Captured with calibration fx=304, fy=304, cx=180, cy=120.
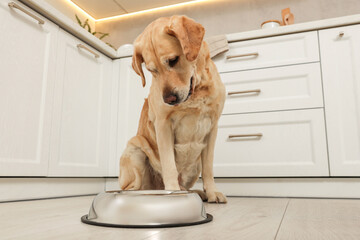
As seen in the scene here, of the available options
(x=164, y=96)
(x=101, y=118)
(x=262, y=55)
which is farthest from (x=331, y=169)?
(x=101, y=118)

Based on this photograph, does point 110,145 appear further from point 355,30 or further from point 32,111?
point 355,30

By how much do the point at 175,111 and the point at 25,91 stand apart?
0.80m


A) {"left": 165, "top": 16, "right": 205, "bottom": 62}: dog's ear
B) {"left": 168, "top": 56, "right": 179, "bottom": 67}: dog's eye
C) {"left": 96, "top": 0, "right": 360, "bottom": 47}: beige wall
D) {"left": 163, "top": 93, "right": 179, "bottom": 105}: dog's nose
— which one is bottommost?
{"left": 163, "top": 93, "right": 179, "bottom": 105}: dog's nose

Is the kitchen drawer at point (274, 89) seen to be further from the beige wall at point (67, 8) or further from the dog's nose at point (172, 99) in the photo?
the beige wall at point (67, 8)

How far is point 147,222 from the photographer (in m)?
0.73

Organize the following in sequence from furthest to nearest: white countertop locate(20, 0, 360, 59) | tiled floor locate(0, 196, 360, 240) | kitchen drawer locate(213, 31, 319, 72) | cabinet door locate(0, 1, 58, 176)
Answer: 1. kitchen drawer locate(213, 31, 319, 72)
2. white countertop locate(20, 0, 360, 59)
3. cabinet door locate(0, 1, 58, 176)
4. tiled floor locate(0, 196, 360, 240)

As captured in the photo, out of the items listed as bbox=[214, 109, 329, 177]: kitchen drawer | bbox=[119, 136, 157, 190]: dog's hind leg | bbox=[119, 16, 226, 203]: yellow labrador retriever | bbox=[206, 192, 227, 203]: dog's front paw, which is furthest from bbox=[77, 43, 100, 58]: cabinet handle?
bbox=[206, 192, 227, 203]: dog's front paw

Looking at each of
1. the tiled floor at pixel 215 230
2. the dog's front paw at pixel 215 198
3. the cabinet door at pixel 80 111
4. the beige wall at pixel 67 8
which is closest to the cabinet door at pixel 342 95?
the dog's front paw at pixel 215 198

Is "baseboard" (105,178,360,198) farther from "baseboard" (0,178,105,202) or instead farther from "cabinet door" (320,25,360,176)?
"baseboard" (0,178,105,202)

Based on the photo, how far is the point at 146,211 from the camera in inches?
28.9

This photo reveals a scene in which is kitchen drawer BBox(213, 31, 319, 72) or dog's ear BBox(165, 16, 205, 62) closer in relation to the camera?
dog's ear BBox(165, 16, 205, 62)

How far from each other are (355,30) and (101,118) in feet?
5.56

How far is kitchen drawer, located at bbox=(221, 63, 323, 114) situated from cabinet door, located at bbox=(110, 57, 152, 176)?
0.62 metres

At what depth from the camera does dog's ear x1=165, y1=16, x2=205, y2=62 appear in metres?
1.08
